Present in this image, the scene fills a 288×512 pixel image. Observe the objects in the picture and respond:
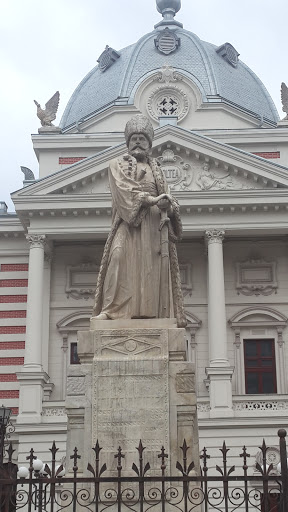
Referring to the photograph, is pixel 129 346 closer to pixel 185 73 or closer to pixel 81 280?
pixel 81 280

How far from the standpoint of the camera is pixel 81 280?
3148 cm

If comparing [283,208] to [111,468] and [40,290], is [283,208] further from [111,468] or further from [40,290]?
[111,468]

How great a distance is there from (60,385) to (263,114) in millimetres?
18344

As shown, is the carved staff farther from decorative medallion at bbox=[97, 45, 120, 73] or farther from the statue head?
decorative medallion at bbox=[97, 45, 120, 73]

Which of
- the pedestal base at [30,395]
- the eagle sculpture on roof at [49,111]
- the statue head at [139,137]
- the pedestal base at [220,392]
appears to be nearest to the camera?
the statue head at [139,137]

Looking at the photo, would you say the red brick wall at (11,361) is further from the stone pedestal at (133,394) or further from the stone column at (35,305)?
the stone pedestal at (133,394)

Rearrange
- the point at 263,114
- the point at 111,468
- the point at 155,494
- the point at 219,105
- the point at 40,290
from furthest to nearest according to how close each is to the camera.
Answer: the point at 263,114
the point at 219,105
the point at 40,290
the point at 111,468
the point at 155,494

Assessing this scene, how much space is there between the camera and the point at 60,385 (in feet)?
97.3

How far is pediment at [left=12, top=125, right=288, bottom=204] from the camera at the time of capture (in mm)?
29516

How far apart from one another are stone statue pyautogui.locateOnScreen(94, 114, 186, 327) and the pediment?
2104cm

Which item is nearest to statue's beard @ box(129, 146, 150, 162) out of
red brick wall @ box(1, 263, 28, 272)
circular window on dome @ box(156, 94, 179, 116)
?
red brick wall @ box(1, 263, 28, 272)

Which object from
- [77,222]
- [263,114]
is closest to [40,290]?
[77,222]

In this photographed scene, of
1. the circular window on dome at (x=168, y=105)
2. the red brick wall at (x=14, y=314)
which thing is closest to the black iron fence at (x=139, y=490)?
the red brick wall at (x=14, y=314)

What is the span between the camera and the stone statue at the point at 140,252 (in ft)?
26.2
